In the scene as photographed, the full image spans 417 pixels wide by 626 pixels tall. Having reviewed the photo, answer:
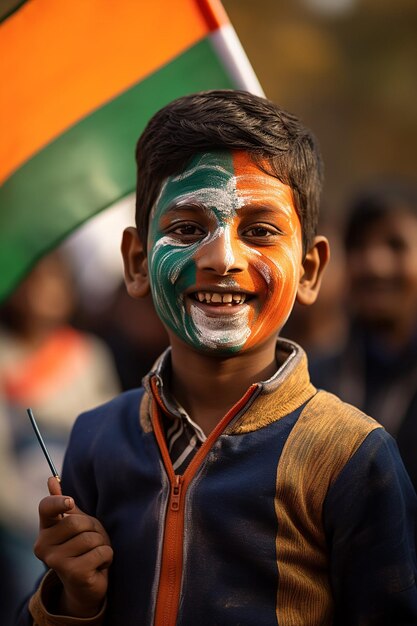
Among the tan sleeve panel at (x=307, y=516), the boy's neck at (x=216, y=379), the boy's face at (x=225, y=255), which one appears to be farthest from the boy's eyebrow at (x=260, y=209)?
the tan sleeve panel at (x=307, y=516)

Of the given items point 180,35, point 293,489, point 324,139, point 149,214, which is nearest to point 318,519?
point 293,489

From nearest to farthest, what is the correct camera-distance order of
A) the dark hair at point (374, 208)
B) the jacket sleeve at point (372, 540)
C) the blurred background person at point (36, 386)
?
the jacket sleeve at point (372, 540) < the blurred background person at point (36, 386) < the dark hair at point (374, 208)

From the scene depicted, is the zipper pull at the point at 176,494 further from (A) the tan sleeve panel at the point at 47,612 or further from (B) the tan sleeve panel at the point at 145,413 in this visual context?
(A) the tan sleeve panel at the point at 47,612

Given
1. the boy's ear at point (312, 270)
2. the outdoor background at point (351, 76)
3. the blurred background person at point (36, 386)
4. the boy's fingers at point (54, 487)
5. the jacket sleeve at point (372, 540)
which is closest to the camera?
the jacket sleeve at point (372, 540)

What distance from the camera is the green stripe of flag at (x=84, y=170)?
3.04m

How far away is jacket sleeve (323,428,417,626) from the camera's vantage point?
2234mm

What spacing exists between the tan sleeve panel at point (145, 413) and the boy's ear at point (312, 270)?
46cm

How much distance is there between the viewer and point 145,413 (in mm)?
2564

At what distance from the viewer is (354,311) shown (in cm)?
498

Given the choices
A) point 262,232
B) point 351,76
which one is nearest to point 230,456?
point 262,232

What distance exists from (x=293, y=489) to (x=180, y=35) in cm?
154

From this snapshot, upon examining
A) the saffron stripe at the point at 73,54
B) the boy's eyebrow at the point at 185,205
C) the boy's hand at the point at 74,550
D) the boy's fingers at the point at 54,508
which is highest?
the saffron stripe at the point at 73,54

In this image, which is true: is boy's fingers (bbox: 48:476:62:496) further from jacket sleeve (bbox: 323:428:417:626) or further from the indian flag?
the indian flag

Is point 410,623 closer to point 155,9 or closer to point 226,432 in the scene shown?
point 226,432
